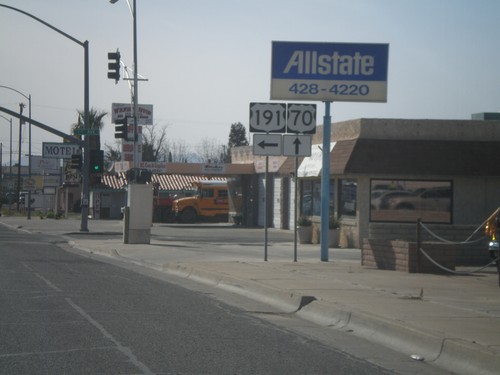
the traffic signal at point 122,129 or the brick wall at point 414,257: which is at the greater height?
the traffic signal at point 122,129

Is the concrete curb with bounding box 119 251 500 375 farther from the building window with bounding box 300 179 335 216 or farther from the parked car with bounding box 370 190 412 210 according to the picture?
the building window with bounding box 300 179 335 216

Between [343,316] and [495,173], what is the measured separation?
60.6ft

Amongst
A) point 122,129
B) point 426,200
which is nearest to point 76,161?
point 122,129

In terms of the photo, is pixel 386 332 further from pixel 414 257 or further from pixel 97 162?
pixel 97 162

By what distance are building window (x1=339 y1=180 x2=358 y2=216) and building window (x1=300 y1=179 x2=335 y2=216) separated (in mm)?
2160

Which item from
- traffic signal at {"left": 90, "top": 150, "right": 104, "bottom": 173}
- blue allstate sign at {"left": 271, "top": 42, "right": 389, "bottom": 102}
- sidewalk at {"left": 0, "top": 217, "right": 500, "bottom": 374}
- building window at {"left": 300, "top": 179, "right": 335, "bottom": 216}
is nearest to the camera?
sidewalk at {"left": 0, "top": 217, "right": 500, "bottom": 374}

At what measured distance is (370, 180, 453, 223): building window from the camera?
2938cm

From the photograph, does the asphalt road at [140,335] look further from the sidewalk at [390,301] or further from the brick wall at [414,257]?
the brick wall at [414,257]

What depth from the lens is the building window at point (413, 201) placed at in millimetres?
29375

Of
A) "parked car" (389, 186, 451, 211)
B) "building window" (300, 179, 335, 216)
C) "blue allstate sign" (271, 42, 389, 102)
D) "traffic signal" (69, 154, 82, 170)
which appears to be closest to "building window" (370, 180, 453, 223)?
"parked car" (389, 186, 451, 211)

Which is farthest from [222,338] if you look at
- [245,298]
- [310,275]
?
[310,275]

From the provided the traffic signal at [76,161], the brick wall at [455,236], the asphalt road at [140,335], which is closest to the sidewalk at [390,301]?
the brick wall at [455,236]

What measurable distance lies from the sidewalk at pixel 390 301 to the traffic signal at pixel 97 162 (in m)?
16.7

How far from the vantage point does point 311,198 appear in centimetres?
3488
